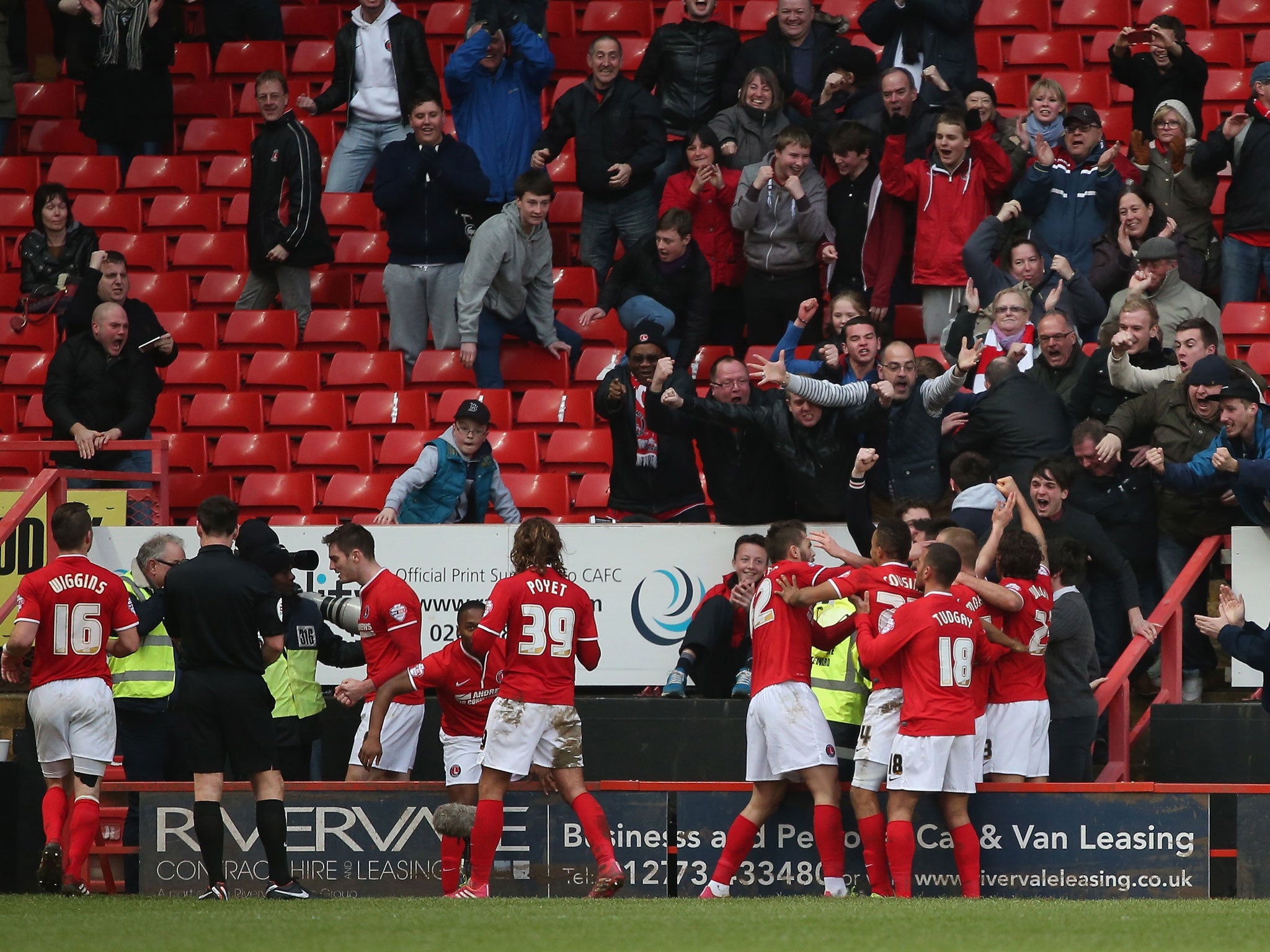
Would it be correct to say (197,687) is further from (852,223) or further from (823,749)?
(852,223)

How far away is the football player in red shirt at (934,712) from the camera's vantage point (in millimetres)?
8250

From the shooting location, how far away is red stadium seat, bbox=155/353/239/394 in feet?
45.1

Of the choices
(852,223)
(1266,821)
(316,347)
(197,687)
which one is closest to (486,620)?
(197,687)

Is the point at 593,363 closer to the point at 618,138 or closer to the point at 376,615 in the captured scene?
the point at 618,138

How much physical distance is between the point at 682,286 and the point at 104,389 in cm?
381

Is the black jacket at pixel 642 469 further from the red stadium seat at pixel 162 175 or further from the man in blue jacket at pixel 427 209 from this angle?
the red stadium seat at pixel 162 175

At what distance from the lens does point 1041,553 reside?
879 cm

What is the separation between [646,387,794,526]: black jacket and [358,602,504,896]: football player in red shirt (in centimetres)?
163

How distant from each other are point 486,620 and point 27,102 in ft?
32.8

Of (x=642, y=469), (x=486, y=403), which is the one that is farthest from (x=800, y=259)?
(x=486, y=403)

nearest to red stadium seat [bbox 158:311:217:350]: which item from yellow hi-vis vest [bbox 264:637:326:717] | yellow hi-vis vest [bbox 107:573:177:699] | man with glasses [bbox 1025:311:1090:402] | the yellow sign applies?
the yellow sign

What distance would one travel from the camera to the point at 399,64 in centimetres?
1410

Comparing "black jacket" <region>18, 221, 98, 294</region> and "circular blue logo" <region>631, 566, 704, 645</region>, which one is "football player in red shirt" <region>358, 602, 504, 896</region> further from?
"black jacket" <region>18, 221, 98, 294</region>

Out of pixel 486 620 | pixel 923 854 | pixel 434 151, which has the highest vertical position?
pixel 434 151
